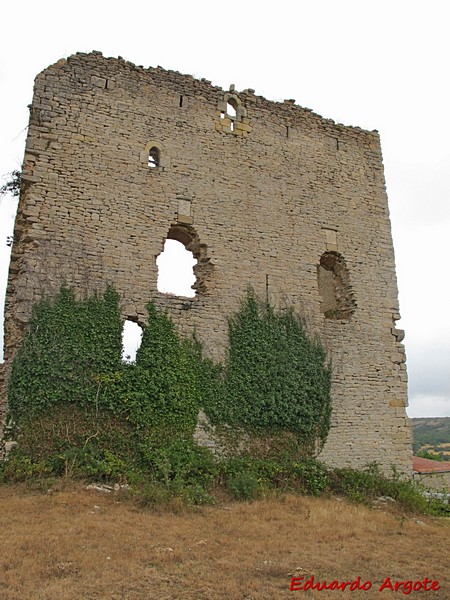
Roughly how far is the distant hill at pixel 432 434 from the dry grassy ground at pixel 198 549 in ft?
171

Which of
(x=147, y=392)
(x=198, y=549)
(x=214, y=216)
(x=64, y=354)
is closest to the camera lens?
(x=198, y=549)

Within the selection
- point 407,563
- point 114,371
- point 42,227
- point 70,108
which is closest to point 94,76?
point 70,108

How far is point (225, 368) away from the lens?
9.37 meters

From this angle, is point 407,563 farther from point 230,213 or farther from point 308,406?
point 230,213

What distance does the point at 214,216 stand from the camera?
33.9 feet

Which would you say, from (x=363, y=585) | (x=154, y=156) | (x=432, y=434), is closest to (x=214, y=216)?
(x=154, y=156)

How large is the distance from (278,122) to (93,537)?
971 centimetres

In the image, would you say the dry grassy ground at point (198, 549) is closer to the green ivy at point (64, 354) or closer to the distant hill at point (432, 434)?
the green ivy at point (64, 354)

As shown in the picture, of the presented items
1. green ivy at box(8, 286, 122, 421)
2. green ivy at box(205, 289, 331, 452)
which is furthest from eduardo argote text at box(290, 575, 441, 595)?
green ivy at box(8, 286, 122, 421)

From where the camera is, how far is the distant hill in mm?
59797

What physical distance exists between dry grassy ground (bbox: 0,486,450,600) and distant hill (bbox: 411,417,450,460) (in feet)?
171

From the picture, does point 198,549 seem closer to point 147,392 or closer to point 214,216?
point 147,392

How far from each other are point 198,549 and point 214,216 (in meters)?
6.72

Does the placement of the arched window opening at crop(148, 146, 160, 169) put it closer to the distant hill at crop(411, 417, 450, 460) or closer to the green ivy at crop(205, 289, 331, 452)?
the green ivy at crop(205, 289, 331, 452)
